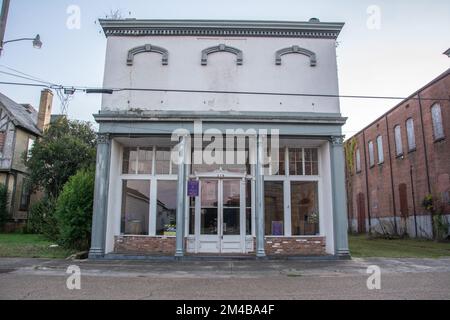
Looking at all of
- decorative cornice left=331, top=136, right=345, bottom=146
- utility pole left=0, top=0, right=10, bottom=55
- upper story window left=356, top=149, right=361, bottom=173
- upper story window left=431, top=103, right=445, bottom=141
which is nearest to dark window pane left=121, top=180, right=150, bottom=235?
utility pole left=0, top=0, right=10, bottom=55

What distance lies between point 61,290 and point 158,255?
212 inches

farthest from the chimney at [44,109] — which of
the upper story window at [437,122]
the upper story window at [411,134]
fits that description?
the upper story window at [437,122]

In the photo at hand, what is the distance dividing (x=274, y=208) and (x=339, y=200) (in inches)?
95.0

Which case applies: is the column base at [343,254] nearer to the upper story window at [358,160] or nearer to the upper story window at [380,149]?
the upper story window at [380,149]

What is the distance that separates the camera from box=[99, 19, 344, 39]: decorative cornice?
46.0 ft

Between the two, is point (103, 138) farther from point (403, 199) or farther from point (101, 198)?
point (403, 199)

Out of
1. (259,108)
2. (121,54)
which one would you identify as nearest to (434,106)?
(259,108)

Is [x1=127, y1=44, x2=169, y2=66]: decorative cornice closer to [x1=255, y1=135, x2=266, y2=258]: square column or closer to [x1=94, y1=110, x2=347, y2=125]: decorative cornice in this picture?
[x1=94, y1=110, x2=347, y2=125]: decorative cornice

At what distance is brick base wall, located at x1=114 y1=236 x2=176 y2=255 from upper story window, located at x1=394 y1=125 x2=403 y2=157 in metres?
19.1

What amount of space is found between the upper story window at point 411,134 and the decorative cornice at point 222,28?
1309cm

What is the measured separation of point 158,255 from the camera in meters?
13.0

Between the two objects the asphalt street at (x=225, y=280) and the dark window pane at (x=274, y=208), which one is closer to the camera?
the asphalt street at (x=225, y=280)

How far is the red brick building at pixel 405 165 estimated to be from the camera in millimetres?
21250

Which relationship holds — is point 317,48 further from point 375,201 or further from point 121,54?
point 375,201
